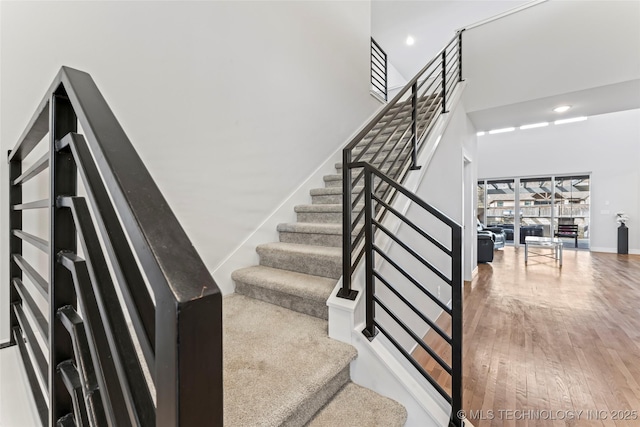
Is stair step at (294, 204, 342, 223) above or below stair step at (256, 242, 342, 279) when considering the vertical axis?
above

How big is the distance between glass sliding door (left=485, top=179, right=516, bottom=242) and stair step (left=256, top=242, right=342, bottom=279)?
893cm

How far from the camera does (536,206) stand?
8.48 m

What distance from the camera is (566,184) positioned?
315 inches

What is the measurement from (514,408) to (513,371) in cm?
44

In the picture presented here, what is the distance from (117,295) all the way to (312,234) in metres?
1.78

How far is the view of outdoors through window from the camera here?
7.80 m

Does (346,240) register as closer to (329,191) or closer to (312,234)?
(312,234)

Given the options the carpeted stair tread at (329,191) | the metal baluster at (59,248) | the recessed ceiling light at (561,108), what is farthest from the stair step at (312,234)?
the recessed ceiling light at (561,108)

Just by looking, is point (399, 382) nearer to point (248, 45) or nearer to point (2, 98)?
point (2, 98)

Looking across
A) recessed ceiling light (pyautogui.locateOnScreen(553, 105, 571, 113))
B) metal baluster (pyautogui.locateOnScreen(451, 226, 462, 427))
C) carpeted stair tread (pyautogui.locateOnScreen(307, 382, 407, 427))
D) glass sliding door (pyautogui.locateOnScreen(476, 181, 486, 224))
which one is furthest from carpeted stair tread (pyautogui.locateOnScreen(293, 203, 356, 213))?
glass sliding door (pyautogui.locateOnScreen(476, 181, 486, 224))

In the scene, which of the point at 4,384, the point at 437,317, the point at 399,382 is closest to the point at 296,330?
the point at 399,382

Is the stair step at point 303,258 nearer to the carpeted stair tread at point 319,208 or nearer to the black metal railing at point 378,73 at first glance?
the carpeted stair tread at point 319,208

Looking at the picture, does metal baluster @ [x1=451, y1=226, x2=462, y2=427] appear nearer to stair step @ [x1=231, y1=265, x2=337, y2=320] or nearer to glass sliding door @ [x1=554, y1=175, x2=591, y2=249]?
stair step @ [x1=231, y1=265, x2=337, y2=320]

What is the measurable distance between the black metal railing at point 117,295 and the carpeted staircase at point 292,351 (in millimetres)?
551
